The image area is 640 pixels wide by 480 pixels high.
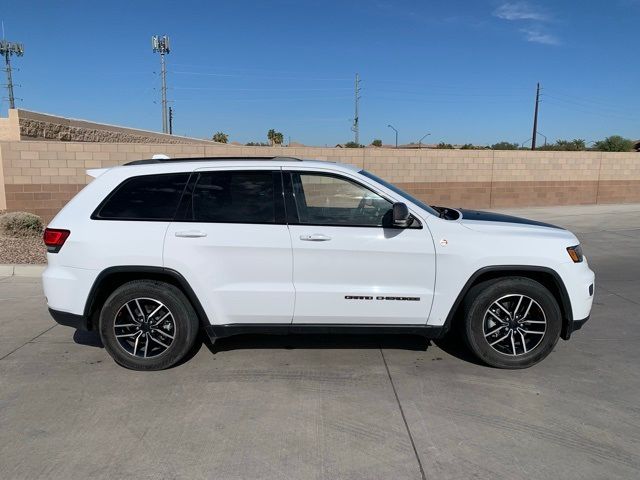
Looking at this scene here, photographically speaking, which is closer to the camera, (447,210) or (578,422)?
(578,422)

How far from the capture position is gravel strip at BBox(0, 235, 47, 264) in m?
8.52

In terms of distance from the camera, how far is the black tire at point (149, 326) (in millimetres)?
4301

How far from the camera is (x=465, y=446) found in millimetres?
3256

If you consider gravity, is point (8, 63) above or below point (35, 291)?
above

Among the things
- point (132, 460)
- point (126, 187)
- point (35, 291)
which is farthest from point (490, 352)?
point (35, 291)

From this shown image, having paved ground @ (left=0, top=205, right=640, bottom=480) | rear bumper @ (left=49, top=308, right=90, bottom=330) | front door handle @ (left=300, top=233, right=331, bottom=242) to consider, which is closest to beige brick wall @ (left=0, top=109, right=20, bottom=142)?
paved ground @ (left=0, top=205, right=640, bottom=480)

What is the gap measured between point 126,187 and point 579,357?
14.5 feet

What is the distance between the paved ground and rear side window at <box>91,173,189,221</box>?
138 cm

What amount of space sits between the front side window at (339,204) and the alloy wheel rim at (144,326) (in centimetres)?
145

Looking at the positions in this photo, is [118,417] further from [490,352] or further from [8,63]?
[8,63]

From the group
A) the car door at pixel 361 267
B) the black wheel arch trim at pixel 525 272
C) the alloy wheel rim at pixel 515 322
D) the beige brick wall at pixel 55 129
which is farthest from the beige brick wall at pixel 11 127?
the alloy wheel rim at pixel 515 322

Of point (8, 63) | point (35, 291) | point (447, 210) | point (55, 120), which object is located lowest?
point (35, 291)

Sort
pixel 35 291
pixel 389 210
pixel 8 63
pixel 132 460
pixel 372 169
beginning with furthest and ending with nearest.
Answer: pixel 8 63 → pixel 372 169 → pixel 35 291 → pixel 389 210 → pixel 132 460

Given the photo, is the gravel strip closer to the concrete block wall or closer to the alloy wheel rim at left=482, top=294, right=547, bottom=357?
the concrete block wall
